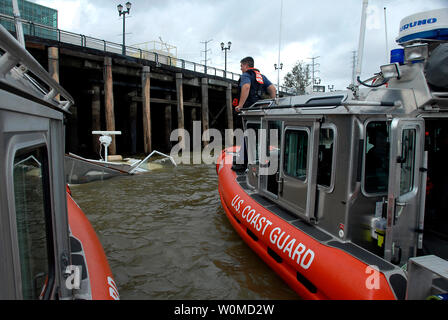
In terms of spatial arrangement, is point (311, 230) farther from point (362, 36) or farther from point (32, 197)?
point (32, 197)

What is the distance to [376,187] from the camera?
10.5ft

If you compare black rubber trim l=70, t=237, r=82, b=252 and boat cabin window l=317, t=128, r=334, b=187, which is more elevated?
boat cabin window l=317, t=128, r=334, b=187

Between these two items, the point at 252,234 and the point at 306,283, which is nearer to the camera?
the point at 306,283

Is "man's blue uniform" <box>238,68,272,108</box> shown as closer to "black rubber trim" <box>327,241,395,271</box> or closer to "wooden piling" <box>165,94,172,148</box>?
"black rubber trim" <box>327,241,395,271</box>

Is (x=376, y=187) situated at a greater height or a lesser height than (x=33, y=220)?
lesser

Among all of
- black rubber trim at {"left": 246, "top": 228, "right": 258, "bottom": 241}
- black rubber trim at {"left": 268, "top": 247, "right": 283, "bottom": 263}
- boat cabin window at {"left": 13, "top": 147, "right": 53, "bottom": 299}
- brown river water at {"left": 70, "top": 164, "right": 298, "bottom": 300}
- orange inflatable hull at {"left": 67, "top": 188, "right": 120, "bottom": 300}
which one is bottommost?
brown river water at {"left": 70, "top": 164, "right": 298, "bottom": 300}

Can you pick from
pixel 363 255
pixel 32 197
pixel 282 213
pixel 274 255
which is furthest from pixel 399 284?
pixel 32 197

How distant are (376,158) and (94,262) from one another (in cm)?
280

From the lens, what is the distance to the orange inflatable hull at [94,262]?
92.2 inches

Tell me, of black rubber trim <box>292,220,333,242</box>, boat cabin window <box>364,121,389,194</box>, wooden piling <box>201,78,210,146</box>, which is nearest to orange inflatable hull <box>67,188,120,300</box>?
black rubber trim <box>292,220,333,242</box>

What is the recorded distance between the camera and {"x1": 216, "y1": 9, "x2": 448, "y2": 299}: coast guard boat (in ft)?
8.95

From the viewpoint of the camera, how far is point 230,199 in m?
5.48

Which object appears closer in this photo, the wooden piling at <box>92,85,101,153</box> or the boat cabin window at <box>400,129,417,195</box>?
the boat cabin window at <box>400,129,417,195</box>

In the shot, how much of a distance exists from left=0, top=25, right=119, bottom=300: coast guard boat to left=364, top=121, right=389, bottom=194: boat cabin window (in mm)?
2540
